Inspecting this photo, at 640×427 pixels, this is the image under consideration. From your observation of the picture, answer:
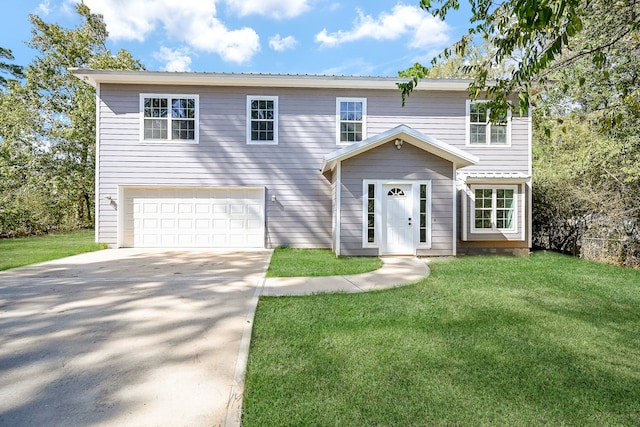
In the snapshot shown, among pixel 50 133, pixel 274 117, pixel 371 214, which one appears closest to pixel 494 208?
pixel 371 214

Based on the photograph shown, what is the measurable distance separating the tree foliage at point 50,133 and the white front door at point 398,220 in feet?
48.5

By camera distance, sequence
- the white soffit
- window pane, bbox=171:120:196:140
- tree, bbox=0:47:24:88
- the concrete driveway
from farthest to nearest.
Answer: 1. tree, bbox=0:47:24:88
2. window pane, bbox=171:120:196:140
3. the white soffit
4. the concrete driveway

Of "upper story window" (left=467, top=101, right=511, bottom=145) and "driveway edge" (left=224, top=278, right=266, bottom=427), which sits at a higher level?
"upper story window" (left=467, top=101, right=511, bottom=145)

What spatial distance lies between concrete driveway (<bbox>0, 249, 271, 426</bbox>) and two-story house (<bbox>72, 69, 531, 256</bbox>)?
13.4 ft

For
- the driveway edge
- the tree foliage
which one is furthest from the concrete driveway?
the tree foliage

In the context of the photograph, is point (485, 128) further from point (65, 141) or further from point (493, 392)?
point (65, 141)

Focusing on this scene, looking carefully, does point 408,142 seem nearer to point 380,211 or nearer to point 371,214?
point 380,211

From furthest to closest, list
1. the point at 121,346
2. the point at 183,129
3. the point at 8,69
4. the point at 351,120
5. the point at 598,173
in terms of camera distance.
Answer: the point at 8,69, the point at 351,120, the point at 183,129, the point at 598,173, the point at 121,346

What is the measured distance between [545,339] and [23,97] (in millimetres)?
21557

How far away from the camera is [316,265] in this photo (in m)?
7.07

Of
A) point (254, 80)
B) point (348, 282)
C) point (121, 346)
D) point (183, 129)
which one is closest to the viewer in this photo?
point (121, 346)

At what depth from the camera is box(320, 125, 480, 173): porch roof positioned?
8023mm

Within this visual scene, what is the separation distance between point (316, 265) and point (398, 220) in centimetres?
275

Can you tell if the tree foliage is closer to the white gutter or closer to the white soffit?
the white gutter
